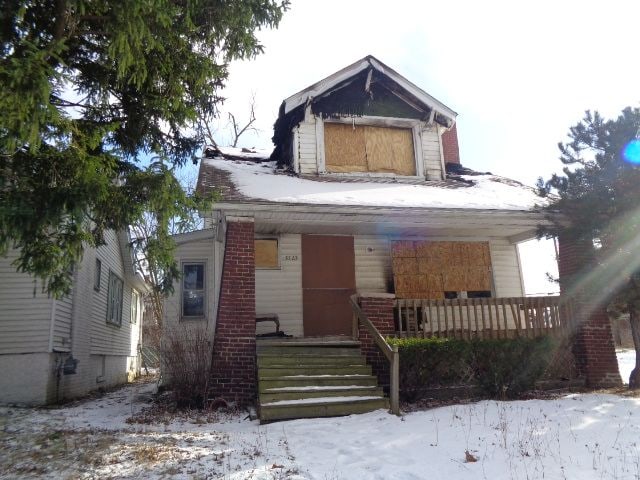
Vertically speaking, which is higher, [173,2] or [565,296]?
[173,2]

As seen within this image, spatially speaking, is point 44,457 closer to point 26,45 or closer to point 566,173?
point 26,45

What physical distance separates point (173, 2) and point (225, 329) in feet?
16.5

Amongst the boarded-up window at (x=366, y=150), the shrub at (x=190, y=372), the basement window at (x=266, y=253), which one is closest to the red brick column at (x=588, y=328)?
the boarded-up window at (x=366, y=150)

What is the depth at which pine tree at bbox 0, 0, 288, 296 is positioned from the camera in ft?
16.3

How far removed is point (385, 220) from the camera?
10.0 m

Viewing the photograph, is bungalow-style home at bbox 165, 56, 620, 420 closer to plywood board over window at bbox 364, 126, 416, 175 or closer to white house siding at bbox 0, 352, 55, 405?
plywood board over window at bbox 364, 126, 416, 175

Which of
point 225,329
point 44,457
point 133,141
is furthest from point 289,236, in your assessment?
point 44,457

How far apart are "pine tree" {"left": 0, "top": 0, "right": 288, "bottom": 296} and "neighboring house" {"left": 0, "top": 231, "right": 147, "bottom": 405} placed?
34.9 inches

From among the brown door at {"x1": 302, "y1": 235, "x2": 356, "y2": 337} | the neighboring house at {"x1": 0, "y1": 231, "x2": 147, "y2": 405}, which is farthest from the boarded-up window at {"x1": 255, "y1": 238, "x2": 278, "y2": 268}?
the neighboring house at {"x1": 0, "y1": 231, "x2": 147, "y2": 405}

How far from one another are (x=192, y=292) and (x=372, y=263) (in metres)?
4.29

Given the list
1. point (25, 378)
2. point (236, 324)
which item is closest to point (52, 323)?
point (25, 378)

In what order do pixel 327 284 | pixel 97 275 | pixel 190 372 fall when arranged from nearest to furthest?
pixel 190 372
pixel 327 284
pixel 97 275

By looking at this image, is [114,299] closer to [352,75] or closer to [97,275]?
[97,275]

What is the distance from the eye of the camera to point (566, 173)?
→ 9266 millimetres
